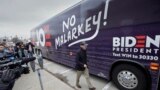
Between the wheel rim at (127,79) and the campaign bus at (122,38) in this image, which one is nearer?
the campaign bus at (122,38)

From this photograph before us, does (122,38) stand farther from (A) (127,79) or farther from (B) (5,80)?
(B) (5,80)

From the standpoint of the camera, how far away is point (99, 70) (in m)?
4.30

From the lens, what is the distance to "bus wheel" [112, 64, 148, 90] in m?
3.23

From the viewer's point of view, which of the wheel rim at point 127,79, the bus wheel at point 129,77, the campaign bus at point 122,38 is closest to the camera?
the campaign bus at point 122,38

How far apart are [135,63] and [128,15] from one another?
1.20 meters

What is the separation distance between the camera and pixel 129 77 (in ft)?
11.4

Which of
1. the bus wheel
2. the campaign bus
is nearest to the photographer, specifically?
the campaign bus

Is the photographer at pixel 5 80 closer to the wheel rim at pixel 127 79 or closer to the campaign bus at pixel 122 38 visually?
the campaign bus at pixel 122 38

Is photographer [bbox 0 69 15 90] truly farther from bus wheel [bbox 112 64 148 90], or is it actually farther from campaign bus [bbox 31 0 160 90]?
bus wheel [bbox 112 64 148 90]

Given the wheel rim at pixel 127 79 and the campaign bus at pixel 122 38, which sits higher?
the campaign bus at pixel 122 38

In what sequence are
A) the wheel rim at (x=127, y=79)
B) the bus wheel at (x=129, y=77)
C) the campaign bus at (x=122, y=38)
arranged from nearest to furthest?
the campaign bus at (x=122, y=38)
the bus wheel at (x=129, y=77)
the wheel rim at (x=127, y=79)

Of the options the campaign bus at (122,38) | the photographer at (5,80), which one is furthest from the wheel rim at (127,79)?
the photographer at (5,80)

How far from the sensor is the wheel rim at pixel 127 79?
340 centimetres

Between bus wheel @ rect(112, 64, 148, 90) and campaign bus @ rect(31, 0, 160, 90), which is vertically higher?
campaign bus @ rect(31, 0, 160, 90)
